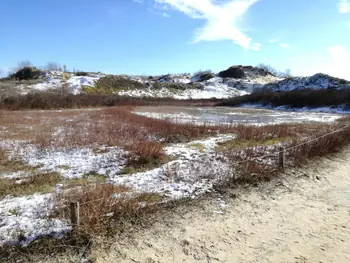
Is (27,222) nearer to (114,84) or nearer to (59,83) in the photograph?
(59,83)

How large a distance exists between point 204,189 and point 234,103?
5021cm

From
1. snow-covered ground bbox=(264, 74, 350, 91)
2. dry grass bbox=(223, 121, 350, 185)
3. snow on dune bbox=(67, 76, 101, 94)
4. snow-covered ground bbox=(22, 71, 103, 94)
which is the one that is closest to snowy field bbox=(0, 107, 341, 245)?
dry grass bbox=(223, 121, 350, 185)

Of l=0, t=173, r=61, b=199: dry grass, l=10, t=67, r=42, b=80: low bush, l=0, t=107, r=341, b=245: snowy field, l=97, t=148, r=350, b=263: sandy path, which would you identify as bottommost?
l=97, t=148, r=350, b=263: sandy path

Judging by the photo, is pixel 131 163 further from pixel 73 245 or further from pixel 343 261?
pixel 343 261

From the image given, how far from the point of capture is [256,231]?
5.50 meters

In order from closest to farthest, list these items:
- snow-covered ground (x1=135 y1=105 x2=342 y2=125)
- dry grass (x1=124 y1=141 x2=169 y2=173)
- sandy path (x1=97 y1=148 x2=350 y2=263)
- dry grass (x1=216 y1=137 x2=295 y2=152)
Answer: sandy path (x1=97 y1=148 x2=350 y2=263)
dry grass (x1=124 y1=141 x2=169 y2=173)
dry grass (x1=216 y1=137 x2=295 y2=152)
snow-covered ground (x1=135 y1=105 x2=342 y2=125)

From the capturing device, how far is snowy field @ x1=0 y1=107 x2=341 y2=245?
5086 millimetres

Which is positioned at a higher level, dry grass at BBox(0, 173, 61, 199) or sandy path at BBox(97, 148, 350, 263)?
dry grass at BBox(0, 173, 61, 199)

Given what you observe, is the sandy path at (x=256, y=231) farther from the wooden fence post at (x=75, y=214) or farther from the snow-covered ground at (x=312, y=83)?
the snow-covered ground at (x=312, y=83)

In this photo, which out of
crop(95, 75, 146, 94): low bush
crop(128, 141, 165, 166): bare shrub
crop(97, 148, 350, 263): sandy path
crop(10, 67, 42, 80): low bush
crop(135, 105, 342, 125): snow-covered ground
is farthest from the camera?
crop(10, 67, 42, 80): low bush

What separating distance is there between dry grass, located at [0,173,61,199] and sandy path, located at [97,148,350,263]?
3.46m

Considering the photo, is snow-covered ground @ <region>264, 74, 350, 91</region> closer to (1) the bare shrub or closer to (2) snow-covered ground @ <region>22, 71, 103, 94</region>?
(2) snow-covered ground @ <region>22, 71, 103, 94</region>

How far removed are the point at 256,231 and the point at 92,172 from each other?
530 centimetres

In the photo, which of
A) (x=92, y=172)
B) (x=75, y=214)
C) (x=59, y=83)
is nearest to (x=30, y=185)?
(x=92, y=172)
